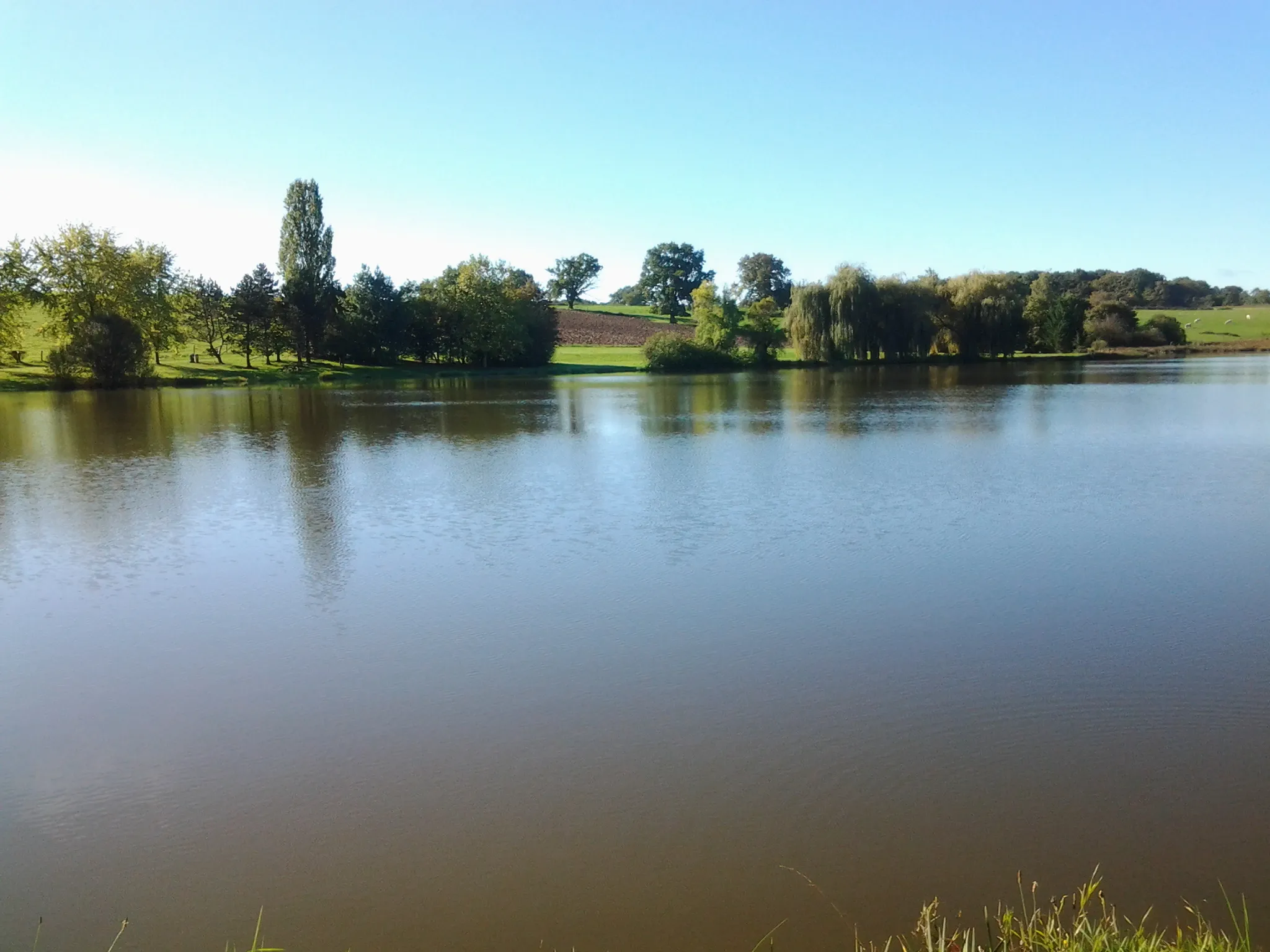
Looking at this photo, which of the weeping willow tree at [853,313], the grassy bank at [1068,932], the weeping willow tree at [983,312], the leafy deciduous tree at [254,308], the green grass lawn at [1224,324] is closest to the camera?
A: the grassy bank at [1068,932]

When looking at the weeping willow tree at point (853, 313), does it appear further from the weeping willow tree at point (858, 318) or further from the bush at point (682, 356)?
the bush at point (682, 356)

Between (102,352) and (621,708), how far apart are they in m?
45.4

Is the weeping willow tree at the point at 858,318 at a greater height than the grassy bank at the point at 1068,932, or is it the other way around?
the weeping willow tree at the point at 858,318

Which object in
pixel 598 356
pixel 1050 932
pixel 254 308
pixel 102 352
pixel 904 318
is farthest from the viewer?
pixel 598 356

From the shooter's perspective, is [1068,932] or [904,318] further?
[904,318]

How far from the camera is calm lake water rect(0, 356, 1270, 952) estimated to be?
4.14 meters

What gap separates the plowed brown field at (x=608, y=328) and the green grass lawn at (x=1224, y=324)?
3936 centimetres

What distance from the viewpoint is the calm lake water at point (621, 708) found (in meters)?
4.14

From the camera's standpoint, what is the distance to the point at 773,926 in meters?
3.86

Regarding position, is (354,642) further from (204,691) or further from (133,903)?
(133,903)

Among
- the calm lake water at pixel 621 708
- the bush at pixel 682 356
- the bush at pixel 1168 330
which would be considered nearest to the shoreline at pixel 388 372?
the bush at pixel 682 356

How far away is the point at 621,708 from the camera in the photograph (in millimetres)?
Result: 6070

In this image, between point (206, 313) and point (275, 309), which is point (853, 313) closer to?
point (275, 309)

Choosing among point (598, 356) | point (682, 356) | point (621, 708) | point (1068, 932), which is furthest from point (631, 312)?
point (1068, 932)
